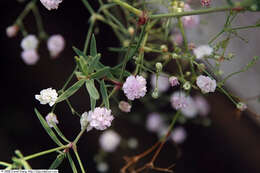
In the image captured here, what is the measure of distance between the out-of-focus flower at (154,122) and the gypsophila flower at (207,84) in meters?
0.66

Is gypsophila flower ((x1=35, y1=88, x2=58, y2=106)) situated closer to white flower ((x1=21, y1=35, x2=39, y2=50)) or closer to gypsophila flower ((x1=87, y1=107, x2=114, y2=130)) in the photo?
gypsophila flower ((x1=87, y1=107, x2=114, y2=130))

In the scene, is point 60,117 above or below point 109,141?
above

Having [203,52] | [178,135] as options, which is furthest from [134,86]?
[178,135]

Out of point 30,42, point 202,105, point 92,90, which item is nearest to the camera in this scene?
point 92,90

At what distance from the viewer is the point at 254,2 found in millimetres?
517

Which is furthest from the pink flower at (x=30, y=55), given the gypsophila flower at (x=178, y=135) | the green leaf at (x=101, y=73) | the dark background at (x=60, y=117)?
the gypsophila flower at (x=178, y=135)

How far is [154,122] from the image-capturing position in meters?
1.33

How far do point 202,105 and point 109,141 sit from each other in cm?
46

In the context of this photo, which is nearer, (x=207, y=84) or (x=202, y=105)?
(x=207, y=84)

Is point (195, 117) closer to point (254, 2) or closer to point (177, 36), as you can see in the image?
point (177, 36)

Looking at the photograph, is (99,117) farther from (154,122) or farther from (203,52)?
(154,122)

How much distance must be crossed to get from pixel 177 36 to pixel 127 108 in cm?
45

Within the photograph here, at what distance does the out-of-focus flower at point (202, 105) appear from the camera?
1270 mm

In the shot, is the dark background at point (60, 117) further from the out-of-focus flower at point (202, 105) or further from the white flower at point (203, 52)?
the white flower at point (203, 52)
